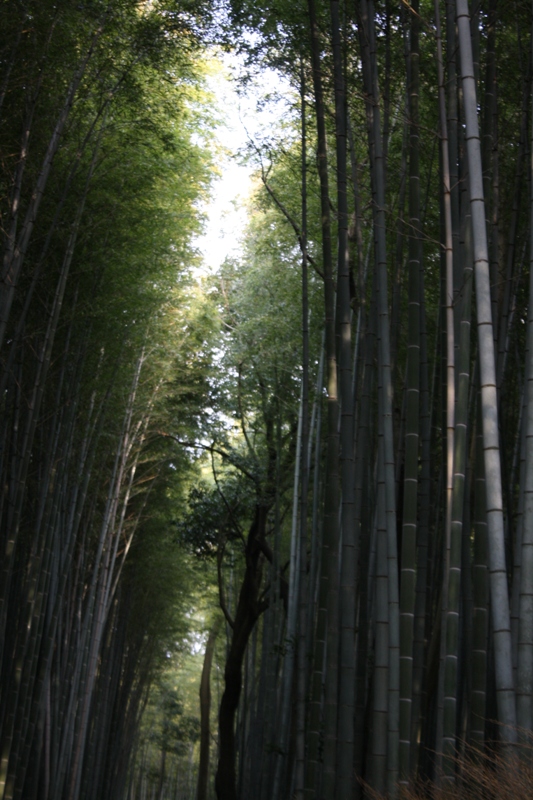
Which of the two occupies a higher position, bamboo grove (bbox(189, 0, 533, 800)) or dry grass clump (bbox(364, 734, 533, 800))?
bamboo grove (bbox(189, 0, 533, 800))

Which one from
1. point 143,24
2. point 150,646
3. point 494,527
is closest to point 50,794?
point 494,527

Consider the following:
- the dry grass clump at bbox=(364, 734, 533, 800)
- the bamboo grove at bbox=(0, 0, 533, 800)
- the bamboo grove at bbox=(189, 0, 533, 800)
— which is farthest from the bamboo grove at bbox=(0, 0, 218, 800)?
the dry grass clump at bbox=(364, 734, 533, 800)

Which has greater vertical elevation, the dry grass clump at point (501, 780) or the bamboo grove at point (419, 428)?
the bamboo grove at point (419, 428)

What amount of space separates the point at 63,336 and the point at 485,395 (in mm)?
4327

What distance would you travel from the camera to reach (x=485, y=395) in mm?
2521

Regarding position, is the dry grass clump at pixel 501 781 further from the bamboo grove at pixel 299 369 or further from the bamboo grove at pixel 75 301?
the bamboo grove at pixel 75 301

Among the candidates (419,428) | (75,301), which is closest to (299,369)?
(75,301)

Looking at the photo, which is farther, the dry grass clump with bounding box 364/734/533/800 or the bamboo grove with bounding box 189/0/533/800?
the bamboo grove with bounding box 189/0/533/800

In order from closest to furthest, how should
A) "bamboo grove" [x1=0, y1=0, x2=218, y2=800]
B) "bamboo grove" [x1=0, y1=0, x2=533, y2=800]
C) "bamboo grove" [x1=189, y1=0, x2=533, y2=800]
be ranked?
"bamboo grove" [x1=189, y1=0, x2=533, y2=800], "bamboo grove" [x1=0, y1=0, x2=533, y2=800], "bamboo grove" [x1=0, y1=0, x2=218, y2=800]

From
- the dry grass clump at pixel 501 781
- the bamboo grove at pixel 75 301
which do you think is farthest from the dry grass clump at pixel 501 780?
the bamboo grove at pixel 75 301

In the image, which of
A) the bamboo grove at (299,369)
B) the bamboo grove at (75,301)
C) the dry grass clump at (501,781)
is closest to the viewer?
the dry grass clump at (501,781)

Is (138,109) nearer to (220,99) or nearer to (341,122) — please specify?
(220,99)

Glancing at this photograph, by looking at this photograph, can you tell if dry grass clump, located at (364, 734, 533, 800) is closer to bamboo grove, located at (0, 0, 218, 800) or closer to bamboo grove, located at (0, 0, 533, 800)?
bamboo grove, located at (0, 0, 533, 800)

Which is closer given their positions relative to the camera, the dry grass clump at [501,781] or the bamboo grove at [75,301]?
the dry grass clump at [501,781]
